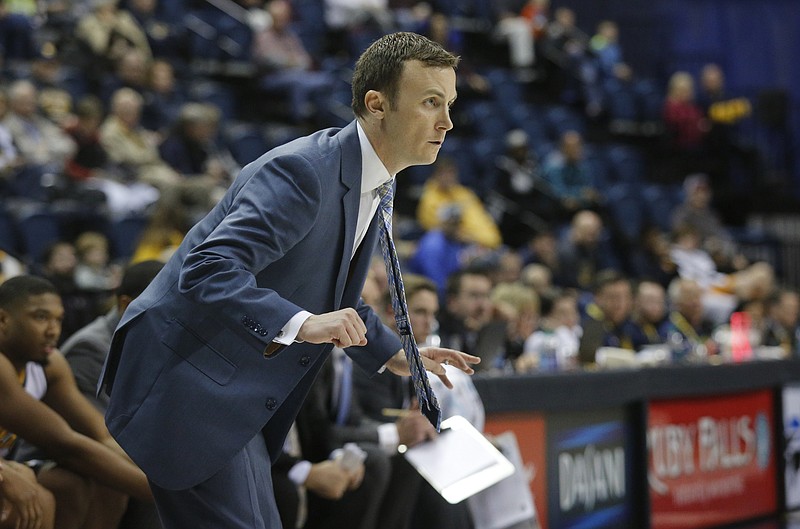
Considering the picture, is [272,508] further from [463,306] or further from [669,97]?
[669,97]

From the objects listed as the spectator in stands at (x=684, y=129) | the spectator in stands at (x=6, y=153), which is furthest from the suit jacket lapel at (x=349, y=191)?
the spectator in stands at (x=684, y=129)

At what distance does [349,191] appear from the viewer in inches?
111

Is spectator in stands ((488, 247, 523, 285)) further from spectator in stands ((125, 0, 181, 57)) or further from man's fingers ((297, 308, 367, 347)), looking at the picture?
man's fingers ((297, 308, 367, 347))

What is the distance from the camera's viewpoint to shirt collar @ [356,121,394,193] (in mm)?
2902

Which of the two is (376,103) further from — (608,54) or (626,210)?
(608,54)

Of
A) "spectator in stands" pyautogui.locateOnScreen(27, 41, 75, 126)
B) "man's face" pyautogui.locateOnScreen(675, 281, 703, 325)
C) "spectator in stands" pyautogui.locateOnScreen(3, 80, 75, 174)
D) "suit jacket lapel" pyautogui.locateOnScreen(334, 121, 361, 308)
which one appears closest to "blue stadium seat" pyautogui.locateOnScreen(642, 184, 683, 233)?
"man's face" pyautogui.locateOnScreen(675, 281, 703, 325)

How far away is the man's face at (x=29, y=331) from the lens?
12.3ft

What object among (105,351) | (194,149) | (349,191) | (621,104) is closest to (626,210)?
(621,104)

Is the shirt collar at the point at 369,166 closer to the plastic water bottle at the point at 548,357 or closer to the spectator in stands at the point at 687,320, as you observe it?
the plastic water bottle at the point at 548,357

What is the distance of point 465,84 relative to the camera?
14.5 m

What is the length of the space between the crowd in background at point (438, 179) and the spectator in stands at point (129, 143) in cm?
2

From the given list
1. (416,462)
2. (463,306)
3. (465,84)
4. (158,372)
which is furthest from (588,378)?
(465,84)

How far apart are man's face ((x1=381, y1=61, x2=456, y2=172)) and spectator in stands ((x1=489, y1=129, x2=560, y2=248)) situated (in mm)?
9374

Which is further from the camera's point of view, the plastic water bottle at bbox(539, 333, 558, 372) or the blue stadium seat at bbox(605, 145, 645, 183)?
the blue stadium seat at bbox(605, 145, 645, 183)
